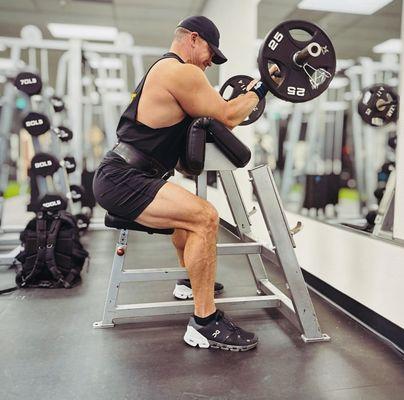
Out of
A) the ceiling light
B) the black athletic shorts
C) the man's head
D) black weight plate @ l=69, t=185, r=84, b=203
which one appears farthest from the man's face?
the ceiling light

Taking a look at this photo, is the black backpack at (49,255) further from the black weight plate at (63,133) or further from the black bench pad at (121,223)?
the black weight plate at (63,133)

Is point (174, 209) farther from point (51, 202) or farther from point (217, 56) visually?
point (51, 202)

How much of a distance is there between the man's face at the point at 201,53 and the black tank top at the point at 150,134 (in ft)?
0.29

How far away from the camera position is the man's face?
1687 millimetres

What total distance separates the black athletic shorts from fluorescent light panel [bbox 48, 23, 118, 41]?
5276mm

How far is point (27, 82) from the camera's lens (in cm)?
299

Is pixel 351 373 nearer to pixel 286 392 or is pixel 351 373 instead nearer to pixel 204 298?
pixel 286 392

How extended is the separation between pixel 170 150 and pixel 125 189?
0.88ft

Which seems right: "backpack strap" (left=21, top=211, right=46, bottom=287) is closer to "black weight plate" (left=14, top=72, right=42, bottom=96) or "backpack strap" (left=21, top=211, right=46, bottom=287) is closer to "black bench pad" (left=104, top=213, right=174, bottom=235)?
"black bench pad" (left=104, top=213, right=174, bottom=235)

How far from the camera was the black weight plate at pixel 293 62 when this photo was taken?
58.4 inches

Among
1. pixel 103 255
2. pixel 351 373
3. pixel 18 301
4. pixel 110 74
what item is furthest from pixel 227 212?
pixel 110 74

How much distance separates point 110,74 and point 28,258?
7.54m

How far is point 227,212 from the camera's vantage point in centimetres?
443

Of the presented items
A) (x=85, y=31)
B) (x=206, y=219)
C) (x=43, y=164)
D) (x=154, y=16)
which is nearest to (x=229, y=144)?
(x=206, y=219)
